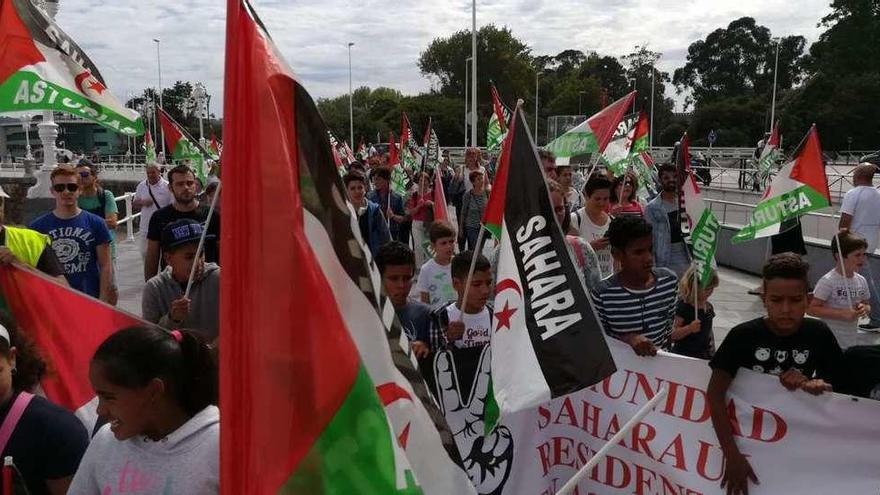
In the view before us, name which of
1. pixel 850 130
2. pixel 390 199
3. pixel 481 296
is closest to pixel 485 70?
pixel 850 130

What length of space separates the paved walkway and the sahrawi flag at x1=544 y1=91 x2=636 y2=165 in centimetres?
200

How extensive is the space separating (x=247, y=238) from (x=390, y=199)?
8178 millimetres

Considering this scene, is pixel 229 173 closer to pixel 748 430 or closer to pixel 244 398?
pixel 244 398

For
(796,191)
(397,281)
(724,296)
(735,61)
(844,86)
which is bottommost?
(724,296)

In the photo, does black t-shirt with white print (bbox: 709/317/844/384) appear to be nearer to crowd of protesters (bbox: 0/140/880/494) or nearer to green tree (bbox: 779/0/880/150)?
crowd of protesters (bbox: 0/140/880/494)

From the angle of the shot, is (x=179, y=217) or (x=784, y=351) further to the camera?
(x=179, y=217)

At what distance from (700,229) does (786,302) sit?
184 cm

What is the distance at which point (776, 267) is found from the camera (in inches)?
122

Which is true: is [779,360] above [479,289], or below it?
below

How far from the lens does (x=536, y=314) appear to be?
9.32 feet

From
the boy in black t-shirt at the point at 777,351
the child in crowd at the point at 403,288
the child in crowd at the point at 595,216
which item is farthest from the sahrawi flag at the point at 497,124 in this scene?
the boy in black t-shirt at the point at 777,351

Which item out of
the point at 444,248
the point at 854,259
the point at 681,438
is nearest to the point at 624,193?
the point at 854,259

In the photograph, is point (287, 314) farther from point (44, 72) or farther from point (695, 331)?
point (44, 72)

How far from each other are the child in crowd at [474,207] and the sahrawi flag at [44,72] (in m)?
4.72
